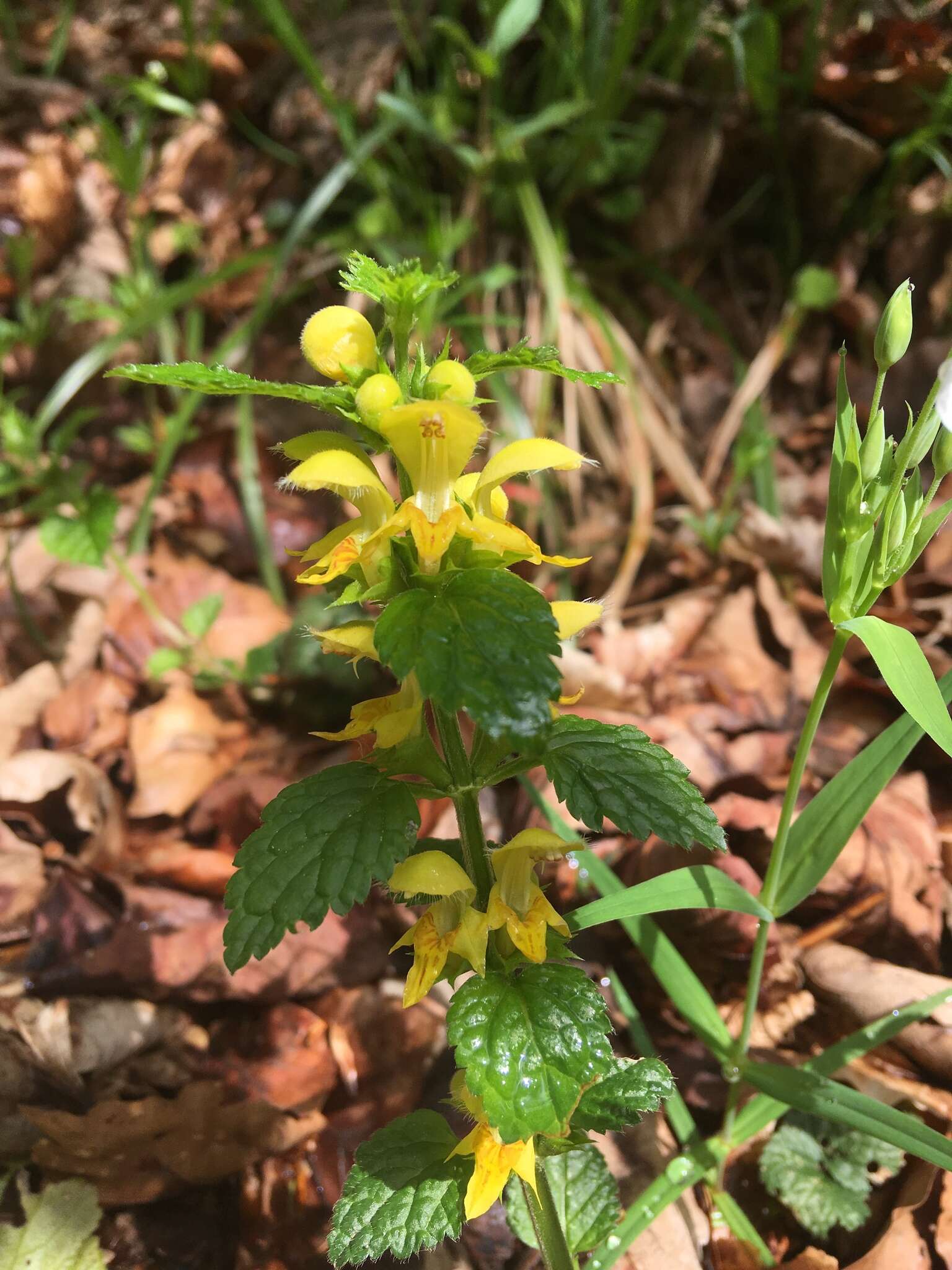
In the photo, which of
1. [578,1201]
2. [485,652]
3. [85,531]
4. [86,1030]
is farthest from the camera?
[85,531]

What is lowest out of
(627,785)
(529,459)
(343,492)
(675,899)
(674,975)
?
(674,975)

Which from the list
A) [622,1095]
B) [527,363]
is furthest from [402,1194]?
[527,363]

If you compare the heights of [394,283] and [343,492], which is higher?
[394,283]

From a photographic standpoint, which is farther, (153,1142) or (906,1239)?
(153,1142)

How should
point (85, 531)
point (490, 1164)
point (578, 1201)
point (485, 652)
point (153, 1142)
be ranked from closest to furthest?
point (485, 652) → point (490, 1164) → point (578, 1201) → point (153, 1142) → point (85, 531)

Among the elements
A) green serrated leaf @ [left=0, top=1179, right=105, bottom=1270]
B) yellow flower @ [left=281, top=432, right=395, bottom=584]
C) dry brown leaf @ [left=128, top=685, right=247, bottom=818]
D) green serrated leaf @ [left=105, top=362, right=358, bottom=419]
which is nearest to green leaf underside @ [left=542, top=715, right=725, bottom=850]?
Answer: yellow flower @ [left=281, top=432, right=395, bottom=584]

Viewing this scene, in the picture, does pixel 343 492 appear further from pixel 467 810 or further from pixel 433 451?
pixel 467 810

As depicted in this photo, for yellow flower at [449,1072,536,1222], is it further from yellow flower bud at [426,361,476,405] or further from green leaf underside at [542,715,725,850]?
yellow flower bud at [426,361,476,405]
